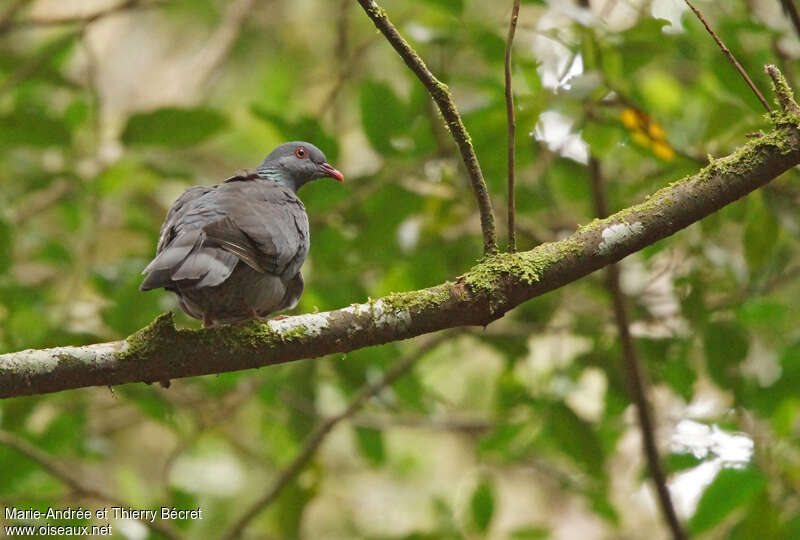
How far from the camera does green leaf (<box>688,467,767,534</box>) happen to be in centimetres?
427

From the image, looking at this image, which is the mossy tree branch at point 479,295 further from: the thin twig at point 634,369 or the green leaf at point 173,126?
the green leaf at point 173,126

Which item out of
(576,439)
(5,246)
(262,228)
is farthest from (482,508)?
(5,246)

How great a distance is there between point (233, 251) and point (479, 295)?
1073 millimetres

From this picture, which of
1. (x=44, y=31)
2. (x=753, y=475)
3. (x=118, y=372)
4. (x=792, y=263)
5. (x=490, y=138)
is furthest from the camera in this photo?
(x=44, y=31)

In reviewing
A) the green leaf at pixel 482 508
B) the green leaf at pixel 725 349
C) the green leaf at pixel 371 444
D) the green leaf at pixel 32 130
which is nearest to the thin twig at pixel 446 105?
the green leaf at pixel 725 349

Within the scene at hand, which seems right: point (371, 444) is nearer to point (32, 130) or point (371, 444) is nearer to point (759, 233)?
point (759, 233)

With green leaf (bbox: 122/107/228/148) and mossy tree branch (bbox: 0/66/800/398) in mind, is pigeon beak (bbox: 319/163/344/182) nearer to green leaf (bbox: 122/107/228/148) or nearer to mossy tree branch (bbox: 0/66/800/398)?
green leaf (bbox: 122/107/228/148)

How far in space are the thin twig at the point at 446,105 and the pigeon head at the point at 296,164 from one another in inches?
86.8

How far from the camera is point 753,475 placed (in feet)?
14.1

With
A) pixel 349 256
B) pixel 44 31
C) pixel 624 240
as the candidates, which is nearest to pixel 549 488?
pixel 349 256

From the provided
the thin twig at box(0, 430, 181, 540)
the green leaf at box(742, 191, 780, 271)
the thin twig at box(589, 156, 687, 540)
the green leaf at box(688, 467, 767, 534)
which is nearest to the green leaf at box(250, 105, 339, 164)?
the thin twig at box(589, 156, 687, 540)

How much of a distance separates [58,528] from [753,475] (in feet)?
11.9

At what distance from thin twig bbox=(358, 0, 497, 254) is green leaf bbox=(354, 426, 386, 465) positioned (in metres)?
2.98

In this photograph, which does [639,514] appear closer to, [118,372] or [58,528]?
[58,528]
